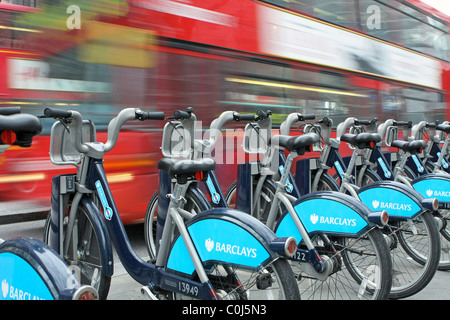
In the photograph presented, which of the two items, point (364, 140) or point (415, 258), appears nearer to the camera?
point (415, 258)

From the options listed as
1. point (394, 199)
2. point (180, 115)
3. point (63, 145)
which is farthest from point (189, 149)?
point (394, 199)

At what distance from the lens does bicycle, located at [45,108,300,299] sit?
238 centimetres

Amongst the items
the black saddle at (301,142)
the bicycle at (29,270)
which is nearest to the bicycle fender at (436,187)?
the black saddle at (301,142)

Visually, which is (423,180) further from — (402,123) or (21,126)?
(21,126)

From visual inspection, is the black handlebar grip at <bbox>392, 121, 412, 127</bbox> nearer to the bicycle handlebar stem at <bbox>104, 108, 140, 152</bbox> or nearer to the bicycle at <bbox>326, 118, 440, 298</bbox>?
the bicycle at <bbox>326, 118, 440, 298</bbox>

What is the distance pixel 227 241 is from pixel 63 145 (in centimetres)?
142

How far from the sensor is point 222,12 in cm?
556

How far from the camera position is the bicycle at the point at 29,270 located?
5.82ft

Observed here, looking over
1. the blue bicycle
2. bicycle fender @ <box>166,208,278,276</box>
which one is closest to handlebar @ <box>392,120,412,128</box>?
the blue bicycle

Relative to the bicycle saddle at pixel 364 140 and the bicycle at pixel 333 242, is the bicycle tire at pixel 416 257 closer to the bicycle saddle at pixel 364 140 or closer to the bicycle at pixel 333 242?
the bicycle at pixel 333 242

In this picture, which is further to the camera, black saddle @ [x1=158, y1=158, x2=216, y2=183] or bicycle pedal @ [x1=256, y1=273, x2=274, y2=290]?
black saddle @ [x1=158, y1=158, x2=216, y2=183]

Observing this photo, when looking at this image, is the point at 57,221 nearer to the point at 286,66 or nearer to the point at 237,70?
the point at 237,70

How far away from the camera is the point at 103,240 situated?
303cm

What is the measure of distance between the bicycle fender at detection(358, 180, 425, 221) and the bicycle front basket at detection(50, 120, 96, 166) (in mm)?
2409
